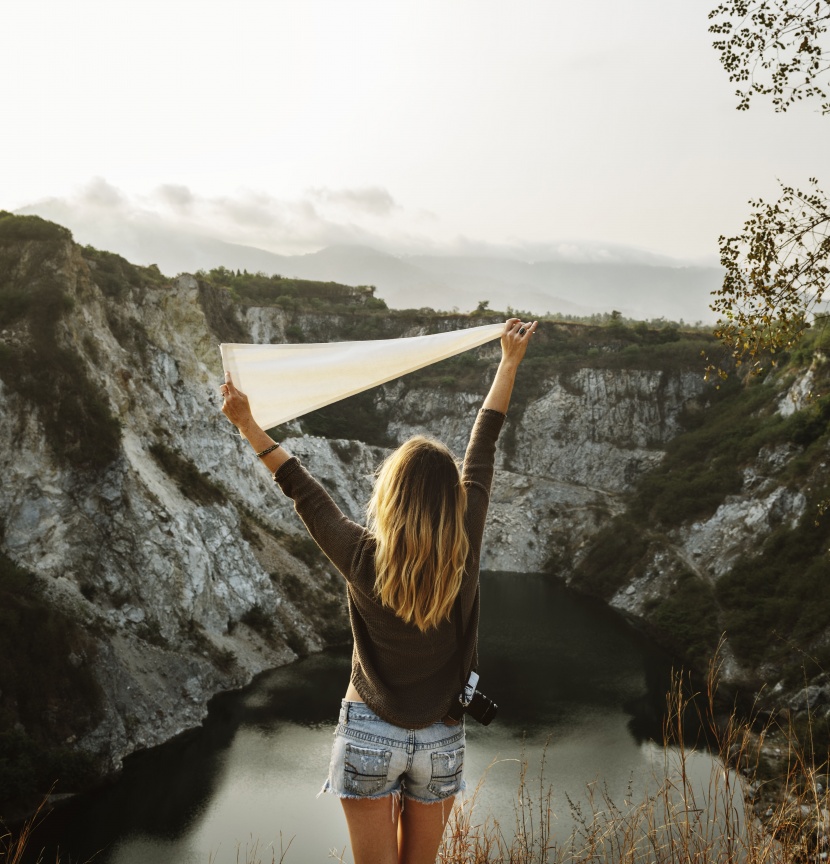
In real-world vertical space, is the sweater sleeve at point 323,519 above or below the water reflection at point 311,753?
above

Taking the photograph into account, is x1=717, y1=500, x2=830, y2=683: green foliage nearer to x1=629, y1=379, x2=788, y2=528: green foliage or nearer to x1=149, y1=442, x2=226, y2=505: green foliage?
x1=629, y1=379, x2=788, y2=528: green foliage

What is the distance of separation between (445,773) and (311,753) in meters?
22.5

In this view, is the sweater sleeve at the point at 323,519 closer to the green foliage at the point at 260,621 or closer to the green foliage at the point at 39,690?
the green foliage at the point at 39,690

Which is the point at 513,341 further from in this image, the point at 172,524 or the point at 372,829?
the point at 172,524

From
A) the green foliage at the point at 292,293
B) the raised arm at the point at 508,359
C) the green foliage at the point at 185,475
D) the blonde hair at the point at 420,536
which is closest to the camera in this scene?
the blonde hair at the point at 420,536

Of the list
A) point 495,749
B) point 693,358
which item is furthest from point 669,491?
point 495,749

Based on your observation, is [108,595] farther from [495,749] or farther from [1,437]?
[495,749]

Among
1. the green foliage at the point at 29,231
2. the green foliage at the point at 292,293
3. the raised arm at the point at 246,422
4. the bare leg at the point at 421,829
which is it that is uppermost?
the green foliage at the point at 292,293

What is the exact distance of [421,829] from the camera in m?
2.85

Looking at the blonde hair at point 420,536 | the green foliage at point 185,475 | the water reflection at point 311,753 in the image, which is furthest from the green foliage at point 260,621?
the blonde hair at point 420,536

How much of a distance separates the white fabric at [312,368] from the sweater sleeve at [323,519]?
453 mm

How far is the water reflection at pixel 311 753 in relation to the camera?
18984 millimetres

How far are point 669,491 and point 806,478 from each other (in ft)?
35.7

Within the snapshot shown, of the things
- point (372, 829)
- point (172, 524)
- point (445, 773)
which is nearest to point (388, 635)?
point (445, 773)
